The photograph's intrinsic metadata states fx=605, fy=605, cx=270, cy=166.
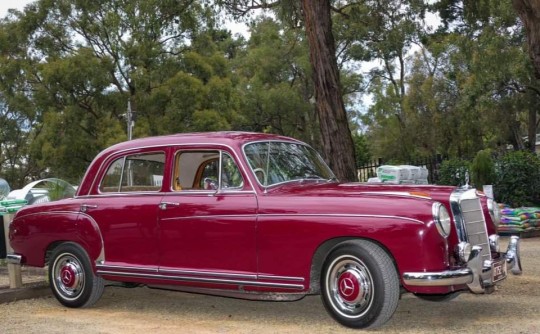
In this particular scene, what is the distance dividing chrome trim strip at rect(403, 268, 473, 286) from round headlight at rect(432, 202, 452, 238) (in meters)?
0.31

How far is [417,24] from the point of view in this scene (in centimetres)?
1482

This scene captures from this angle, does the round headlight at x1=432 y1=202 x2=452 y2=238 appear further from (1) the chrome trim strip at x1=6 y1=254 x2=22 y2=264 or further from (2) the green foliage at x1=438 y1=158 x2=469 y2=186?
(2) the green foliage at x1=438 y1=158 x2=469 y2=186

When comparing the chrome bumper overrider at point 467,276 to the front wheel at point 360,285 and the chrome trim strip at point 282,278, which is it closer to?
the front wheel at point 360,285

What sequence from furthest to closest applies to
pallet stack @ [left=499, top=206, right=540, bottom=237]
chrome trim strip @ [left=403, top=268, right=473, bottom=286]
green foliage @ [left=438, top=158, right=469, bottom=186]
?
green foliage @ [left=438, top=158, right=469, bottom=186] → pallet stack @ [left=499, top=206, right=540, bottom=237] → chrome trim strip @ [left=403, top=268, right=473, bottom=286]

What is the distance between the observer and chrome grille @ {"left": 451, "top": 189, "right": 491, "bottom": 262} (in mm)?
5020

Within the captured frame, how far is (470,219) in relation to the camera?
5148 mm

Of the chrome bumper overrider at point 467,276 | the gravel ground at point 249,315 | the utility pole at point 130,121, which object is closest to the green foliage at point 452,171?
the gravel ground at point 249,315

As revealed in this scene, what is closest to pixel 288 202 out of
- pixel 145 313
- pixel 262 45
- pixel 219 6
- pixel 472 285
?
pixel 472 285

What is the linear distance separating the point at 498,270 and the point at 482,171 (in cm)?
1131

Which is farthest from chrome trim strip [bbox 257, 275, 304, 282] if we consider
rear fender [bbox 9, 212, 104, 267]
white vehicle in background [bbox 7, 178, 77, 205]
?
white vehicle in background [bbox 7, 178, 77, 205]

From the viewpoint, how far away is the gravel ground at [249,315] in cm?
526

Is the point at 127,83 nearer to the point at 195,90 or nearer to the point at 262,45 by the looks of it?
the point at 195,90

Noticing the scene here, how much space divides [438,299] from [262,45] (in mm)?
31635

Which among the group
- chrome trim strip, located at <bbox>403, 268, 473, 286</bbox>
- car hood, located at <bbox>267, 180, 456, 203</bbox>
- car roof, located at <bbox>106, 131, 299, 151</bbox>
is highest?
car roof, located at <bbox>106, 131, 299, 151</bbox>
